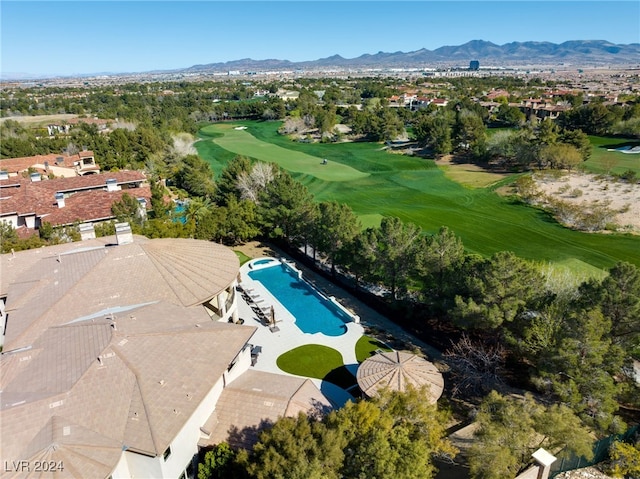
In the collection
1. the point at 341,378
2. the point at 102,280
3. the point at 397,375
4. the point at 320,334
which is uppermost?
the point at 102,280

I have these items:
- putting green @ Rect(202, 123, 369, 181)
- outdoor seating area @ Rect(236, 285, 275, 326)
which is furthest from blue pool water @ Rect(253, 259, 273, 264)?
putting green @ Rect(202, 123, 369, 181)

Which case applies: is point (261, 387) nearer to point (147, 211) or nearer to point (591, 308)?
point (591, 308)

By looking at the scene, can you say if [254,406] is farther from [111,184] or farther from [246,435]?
[111,184]

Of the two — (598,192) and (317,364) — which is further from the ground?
(598,192)

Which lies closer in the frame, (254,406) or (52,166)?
(254,406)

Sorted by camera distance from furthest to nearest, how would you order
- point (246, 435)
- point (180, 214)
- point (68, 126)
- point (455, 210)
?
point (68, 126) → point (455, 210) → point (180, 214) → point (246, 435)

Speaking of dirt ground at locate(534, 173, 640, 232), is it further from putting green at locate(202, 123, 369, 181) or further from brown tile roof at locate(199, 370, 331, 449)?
brown tile roof at locate(199, 370, 331, 449)

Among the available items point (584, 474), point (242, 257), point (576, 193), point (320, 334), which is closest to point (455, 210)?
point (576, 193)

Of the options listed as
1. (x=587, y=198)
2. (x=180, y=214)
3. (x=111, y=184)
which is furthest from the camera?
(x=587, y=198)
